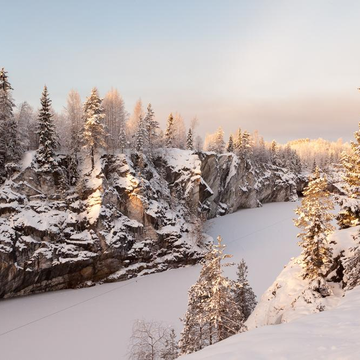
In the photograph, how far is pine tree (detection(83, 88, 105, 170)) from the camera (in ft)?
118

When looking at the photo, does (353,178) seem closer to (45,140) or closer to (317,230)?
(317,230)

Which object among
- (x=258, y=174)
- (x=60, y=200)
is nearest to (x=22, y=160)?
(x=60, y=200)

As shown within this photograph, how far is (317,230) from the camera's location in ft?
44.8

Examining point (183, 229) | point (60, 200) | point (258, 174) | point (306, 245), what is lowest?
point (183, 229)

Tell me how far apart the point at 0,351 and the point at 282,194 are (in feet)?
266

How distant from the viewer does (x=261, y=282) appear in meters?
30.9

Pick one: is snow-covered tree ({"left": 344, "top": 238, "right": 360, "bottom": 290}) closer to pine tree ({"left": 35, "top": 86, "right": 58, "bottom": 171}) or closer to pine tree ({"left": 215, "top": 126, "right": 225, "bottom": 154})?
pine tree ({"left": 35, "top": 86, "right": 58, "bottom": 171})

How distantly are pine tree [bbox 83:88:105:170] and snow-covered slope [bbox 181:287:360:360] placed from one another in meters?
34.5

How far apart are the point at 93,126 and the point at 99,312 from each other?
2454cm

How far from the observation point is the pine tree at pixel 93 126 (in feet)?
118

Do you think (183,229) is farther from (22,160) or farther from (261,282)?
(22,160)

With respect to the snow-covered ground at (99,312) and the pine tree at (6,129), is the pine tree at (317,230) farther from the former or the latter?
the pine tree at (6,129)

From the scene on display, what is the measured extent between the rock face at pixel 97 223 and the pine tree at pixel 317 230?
2568 centimetres

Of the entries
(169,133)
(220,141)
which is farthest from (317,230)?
(220,141)
